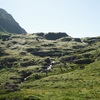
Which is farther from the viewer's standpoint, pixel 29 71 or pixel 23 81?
pixel 29 71

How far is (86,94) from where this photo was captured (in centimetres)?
10056

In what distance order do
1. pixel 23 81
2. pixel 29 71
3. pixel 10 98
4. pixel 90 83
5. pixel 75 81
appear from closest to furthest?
pixel 10 98
pixel 90 83
pixel 75 81
pixel 23 81
pixel 29 71

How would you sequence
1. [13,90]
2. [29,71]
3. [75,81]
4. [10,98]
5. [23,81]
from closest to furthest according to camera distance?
[10,98], [13,90], [75,81], [23,81], [29,71]

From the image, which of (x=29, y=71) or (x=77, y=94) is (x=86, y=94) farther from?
(x=29, y=71)

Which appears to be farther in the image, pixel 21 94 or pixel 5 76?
pixel 5 76

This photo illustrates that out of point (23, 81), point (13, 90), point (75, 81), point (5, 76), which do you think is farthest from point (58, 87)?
point (5, 76)

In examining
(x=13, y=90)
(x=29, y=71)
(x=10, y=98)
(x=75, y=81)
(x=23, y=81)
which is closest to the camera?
(x=10, y=98)

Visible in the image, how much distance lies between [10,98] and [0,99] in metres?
5.48

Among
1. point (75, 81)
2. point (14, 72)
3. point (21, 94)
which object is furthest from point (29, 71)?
point (21, 94)

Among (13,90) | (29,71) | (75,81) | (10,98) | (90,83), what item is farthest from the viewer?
(29,71)

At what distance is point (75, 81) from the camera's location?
465 feet

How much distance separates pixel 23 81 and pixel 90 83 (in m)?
62.8

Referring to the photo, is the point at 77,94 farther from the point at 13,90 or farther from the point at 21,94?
the point at 13,90

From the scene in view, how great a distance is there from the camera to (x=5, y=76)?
186m
